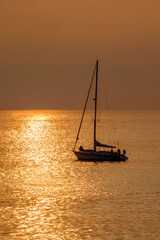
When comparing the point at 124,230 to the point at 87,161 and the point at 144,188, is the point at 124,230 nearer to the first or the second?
the point at 144,188

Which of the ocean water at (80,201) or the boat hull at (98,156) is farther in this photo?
the boat hull at (98,156)

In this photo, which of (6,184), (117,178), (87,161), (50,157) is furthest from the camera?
(50,157)

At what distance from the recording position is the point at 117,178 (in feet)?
223

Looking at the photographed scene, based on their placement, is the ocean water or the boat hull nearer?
the ocean water

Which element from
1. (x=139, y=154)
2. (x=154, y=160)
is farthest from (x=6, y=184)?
(x=139, y=154)

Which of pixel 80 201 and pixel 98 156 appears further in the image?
pixel 98 156

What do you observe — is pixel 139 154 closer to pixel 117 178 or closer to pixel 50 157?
pixel 50 157

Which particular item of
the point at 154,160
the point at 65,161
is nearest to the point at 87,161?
the point at 65,161

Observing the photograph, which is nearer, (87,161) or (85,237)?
(85,237)

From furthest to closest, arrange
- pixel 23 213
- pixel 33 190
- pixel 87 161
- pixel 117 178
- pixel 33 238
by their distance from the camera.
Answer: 1. pixel 87 161
2. pixel 117 178
3. pixel 33 190
4. pixel 23 213
5. pixel 33 238

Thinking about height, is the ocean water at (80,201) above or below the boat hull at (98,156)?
below

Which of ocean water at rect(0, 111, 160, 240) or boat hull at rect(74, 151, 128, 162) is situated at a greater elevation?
boat hull at rect(74, 151, 128, 162)

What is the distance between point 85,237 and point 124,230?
3.68 metres

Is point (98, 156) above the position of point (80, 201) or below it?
above
